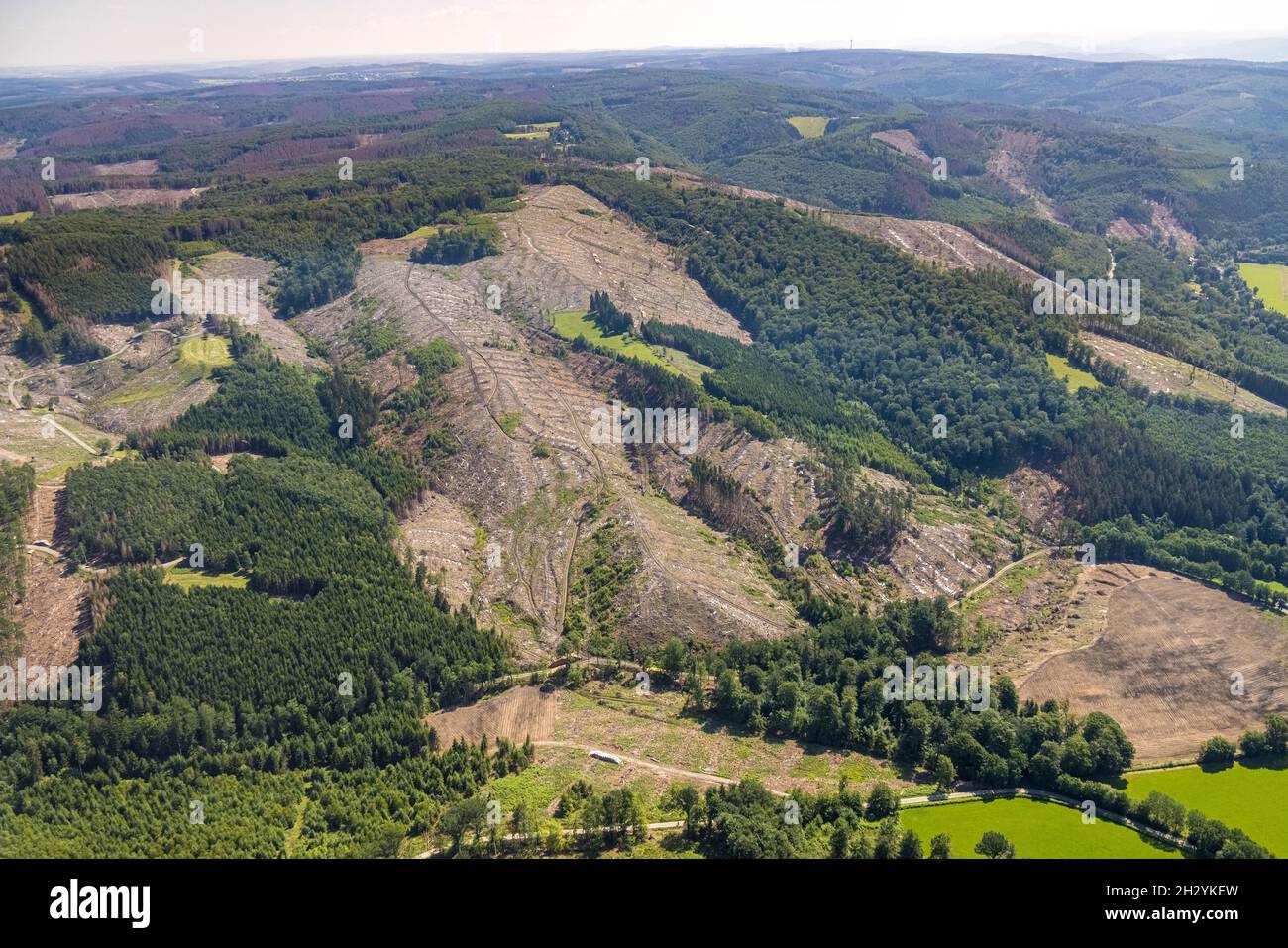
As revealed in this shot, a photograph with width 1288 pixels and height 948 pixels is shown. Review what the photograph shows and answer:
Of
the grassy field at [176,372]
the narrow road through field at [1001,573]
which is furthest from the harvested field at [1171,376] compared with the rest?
the grassy field at [176,372]

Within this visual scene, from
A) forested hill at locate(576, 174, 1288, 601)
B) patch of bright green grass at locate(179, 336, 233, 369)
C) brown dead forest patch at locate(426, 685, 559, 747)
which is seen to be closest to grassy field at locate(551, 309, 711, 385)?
forested hill at locate(576, 174, 1288, 601)

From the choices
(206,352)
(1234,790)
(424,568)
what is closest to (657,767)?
(424,568)

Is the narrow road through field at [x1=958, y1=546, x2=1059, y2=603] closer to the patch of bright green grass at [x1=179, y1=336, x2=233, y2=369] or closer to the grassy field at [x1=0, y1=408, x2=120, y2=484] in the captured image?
the grassy field at [x1=0, y1=408, x2=120, y2=484]

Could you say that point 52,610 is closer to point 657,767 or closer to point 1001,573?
point 657,767

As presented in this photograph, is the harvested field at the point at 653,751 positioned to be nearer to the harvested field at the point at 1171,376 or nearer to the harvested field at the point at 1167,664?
the harvested field at the point at 1167,664

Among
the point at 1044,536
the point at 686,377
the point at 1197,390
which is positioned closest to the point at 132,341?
the point at 686,377

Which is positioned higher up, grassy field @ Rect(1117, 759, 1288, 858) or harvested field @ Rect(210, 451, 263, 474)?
harvested field @ Rect(210, 451, 263, 474)
